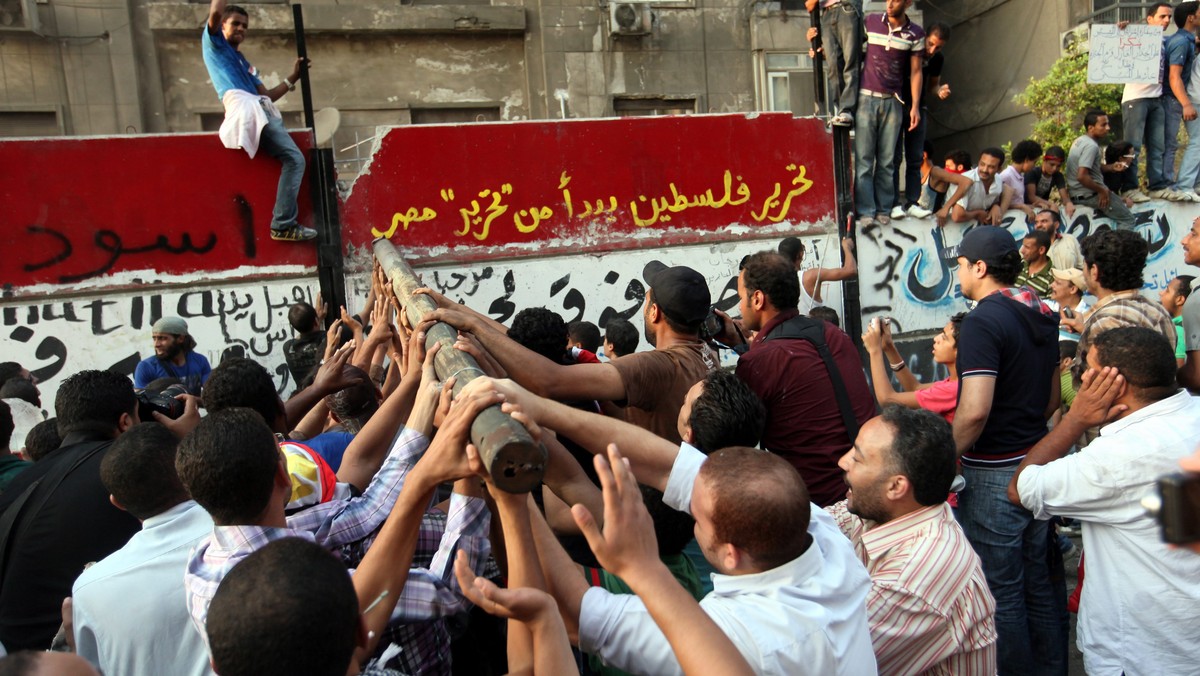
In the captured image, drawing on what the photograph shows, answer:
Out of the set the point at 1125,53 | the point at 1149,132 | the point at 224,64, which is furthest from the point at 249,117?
the point at 1149,132

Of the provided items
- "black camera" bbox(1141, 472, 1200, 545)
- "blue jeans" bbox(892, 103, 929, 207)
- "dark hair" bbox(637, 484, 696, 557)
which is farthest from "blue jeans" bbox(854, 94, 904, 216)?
"black camera" bbox(1141, 472, 1200, 545)

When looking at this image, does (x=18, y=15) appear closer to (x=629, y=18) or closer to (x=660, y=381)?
(x=629, y=18)

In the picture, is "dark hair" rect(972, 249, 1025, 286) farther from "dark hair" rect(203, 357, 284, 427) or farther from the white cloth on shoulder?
the white cloth on shoulder

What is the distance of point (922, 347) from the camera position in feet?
26.7

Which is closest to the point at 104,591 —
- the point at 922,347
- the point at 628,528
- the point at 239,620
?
the point at 239,620

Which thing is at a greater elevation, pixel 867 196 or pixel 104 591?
pixel 867 196

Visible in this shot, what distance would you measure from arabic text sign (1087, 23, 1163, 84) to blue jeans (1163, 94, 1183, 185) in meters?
0.66

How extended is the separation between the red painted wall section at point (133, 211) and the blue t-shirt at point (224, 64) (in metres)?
0.42

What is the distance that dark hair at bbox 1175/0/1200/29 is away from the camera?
8789mm

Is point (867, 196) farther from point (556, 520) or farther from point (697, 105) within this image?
point (697, 105)

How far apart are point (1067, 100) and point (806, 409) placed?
13.1m

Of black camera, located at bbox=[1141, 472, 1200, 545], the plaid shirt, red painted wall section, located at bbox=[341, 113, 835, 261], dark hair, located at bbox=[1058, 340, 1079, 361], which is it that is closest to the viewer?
black camera, located at bbox=[1141, 472, 1200, 545]

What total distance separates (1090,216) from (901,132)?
219 centimetres

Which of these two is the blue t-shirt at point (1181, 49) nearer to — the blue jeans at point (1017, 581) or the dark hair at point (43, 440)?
the blue jeans at point (1017, 581)
